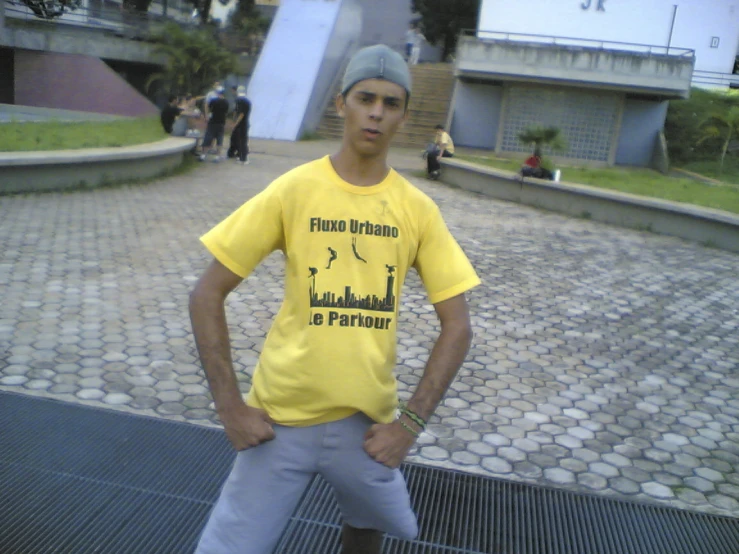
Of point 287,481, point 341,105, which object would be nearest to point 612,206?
point 341,105

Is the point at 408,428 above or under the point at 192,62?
under

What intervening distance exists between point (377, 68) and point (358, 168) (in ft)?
0.87

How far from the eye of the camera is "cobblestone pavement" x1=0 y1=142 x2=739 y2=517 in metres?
3.89

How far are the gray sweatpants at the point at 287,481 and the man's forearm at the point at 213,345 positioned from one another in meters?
0.17

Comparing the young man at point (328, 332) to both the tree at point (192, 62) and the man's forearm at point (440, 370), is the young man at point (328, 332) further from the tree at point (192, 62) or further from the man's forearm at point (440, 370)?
the tree at point (192, 62)

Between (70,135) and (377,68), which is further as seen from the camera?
(70,135)

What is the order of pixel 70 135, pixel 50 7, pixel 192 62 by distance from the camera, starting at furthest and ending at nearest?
pixel 50 7
pixel 192 62
pixel 70 135

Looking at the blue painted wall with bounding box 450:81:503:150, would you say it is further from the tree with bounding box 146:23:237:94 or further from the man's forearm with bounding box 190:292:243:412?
the man's forearm with bounding box 190:292:243:412

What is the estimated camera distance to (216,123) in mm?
14938

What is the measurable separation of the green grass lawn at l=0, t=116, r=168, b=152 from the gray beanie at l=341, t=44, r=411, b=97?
9.65 metres

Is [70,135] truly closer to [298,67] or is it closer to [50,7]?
[298,67]

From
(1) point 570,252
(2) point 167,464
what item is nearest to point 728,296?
(1) point 570,252

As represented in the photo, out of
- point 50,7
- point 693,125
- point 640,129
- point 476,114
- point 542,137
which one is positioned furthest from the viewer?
point 50,7

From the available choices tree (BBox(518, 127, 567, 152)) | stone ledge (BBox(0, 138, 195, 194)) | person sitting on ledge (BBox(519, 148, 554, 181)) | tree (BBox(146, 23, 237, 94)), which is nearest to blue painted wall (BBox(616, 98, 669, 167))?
tree (BBox(518, 127, 567, 152))
